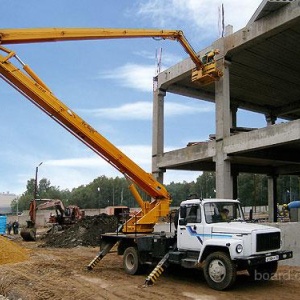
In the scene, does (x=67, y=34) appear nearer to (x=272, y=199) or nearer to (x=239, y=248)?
(x=239, y=248)

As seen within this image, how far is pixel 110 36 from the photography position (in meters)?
18.1

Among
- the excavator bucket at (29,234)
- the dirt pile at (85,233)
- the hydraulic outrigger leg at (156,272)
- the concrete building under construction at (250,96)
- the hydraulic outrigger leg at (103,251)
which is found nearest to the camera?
the hydraulic outrigger leg at (156,272)

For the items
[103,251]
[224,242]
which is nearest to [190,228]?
[224,242]

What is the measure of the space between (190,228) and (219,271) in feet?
5.02

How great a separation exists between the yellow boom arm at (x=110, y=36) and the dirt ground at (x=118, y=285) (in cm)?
815

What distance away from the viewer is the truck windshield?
463 inches

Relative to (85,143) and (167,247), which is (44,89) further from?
(167,247)

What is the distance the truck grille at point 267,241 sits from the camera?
1079 centimetres

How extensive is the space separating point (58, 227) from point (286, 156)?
17.7m

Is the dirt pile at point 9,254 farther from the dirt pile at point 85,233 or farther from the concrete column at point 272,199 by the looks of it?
the concrete column at point 272,199

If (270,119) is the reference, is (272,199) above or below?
below

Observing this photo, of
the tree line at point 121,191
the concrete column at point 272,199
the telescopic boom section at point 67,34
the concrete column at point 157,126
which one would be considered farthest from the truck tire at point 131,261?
the tree line at point 121,191

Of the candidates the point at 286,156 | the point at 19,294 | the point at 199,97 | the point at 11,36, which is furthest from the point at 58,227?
the point at 19,294

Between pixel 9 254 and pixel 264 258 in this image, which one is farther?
pixel 9 254
